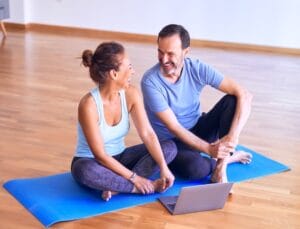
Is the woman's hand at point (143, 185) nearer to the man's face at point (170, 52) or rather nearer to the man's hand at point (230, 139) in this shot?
the man's hand at point (230, 139)

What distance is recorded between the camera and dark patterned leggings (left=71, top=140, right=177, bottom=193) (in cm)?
219

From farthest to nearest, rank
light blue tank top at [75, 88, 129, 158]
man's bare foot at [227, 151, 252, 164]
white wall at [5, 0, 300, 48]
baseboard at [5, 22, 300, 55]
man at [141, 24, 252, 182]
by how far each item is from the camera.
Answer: baseboard at [5, 22, 300, 55], white wall at [5, 0, 300, 48], man's bare foot at [227, 151, 252, 164], man at [141, 24, 252, 182], light blue tank top at [75, 88, 129, 158]

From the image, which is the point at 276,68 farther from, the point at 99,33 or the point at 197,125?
the point at 197,125

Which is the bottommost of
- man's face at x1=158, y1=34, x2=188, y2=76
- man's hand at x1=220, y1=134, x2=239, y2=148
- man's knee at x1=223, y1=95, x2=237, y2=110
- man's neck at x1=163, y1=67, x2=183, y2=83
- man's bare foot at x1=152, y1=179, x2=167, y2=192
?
man's bare foot at x1=152, y1=179, x2=167, y2=192

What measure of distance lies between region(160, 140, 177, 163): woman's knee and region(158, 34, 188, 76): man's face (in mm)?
347

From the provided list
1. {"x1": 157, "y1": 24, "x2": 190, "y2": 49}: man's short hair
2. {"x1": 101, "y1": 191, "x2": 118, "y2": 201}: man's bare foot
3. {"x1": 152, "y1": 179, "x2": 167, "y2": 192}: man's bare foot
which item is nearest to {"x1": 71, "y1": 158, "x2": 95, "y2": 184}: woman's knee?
{"x1": 101, "y1": 191, "x2": 118, "y2": 201}: man's bare foot

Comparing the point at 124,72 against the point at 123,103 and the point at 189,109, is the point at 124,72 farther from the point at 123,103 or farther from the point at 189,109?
the point at 189,109

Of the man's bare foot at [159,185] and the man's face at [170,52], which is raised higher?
the man's face at [170,52]

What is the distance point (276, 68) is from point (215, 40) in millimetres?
1184

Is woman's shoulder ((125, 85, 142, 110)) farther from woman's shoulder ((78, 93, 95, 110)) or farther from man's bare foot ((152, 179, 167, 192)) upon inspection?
man's bare foot ((152, 179, 167, 192))

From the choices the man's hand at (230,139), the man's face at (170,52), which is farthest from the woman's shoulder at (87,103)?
the man's hand at (230,139)

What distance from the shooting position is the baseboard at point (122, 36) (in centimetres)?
600

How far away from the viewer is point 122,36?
6.39 meters

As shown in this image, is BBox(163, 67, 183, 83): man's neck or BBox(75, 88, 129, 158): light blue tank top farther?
BBox(163, 67, 183, 83): man's neck
